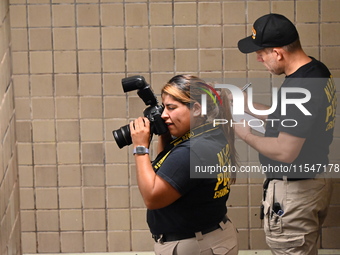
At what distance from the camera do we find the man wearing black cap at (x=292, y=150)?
3.21m

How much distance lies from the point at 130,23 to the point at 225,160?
65.9 inches

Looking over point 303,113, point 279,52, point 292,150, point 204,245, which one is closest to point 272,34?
point 279,52

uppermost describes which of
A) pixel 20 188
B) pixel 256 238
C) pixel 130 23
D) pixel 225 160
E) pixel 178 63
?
pixel 130 23

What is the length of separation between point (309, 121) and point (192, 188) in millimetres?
756

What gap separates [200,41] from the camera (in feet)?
14.0

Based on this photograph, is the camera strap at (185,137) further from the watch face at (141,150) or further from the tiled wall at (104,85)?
the tiled wall at (104,85)

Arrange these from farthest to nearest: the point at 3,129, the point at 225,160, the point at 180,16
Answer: the point at 180,16, the point at 3,129, the point at 225,160

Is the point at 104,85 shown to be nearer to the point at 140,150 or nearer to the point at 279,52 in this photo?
the point at 279,52

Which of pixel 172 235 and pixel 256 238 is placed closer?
pixel 172 235

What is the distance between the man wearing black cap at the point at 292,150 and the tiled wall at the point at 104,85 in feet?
2.90

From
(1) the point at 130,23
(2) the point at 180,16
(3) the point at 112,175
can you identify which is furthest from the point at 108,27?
(3) the point at 112,175

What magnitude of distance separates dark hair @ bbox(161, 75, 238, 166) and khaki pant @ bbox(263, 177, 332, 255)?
1.53 ft

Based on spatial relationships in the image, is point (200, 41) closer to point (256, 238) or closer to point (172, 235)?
point (256, 238)

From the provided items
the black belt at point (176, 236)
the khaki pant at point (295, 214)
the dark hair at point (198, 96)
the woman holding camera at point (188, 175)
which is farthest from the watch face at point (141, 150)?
the khaki pant at point (295, 214)
